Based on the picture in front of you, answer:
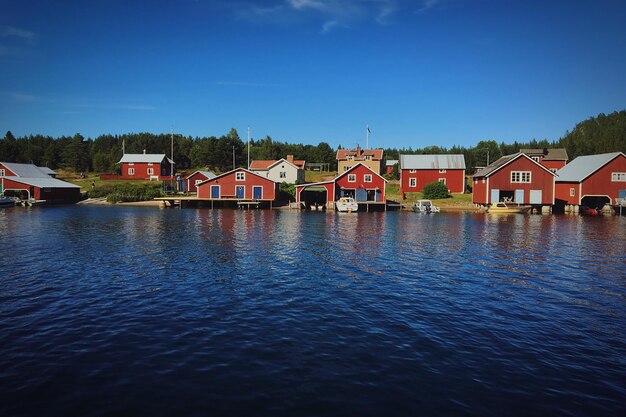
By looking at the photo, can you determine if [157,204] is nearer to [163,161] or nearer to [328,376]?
[163,161]

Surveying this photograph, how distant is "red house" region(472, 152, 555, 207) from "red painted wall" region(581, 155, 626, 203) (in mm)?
5923

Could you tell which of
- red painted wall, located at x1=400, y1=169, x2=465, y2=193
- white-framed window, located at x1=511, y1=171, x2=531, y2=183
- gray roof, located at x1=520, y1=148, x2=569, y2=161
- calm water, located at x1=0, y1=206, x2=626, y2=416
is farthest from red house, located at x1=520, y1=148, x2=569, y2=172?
calm water, located at x1=0, y1=206, x2=626, y2=416

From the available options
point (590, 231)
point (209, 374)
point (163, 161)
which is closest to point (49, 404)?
point (209, 374)

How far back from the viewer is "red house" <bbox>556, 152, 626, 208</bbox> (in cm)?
6619

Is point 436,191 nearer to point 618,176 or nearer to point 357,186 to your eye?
point 357,186

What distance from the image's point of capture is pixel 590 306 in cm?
1702

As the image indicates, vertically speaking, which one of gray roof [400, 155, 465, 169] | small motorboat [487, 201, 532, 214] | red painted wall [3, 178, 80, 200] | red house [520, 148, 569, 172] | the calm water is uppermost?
red house [520, 148, 569, 172]

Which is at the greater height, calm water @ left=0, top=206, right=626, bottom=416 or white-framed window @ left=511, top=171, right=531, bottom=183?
white-framed window @ left=511, top=171, right=531, bottom=183

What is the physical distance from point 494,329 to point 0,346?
50.6 feet

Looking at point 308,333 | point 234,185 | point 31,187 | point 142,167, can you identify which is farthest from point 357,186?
point 31,187

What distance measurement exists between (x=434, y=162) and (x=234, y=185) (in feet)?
130

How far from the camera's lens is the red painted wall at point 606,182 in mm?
66188

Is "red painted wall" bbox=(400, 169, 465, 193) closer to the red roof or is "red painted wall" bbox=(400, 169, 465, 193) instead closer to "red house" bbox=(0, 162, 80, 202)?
the red roof

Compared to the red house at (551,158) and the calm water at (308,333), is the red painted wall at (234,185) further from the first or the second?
the red house at (551,158)
